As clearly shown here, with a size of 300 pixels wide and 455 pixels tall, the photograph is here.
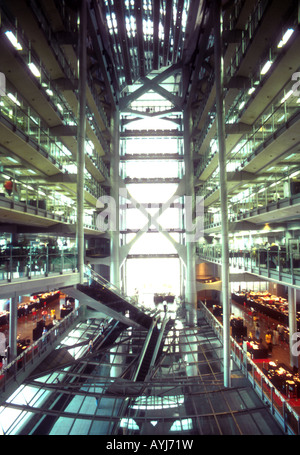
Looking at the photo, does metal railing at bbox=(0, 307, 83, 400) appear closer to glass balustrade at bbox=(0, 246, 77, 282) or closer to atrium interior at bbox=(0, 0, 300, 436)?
atrium interior at bbox=(0, 0, 300, 436)

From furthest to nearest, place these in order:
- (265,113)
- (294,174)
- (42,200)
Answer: (265,113) < (42,200) < (294,174)

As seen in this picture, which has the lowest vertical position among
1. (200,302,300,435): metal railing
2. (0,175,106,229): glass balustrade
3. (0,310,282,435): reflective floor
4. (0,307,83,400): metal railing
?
(0,310,282,435): reflective floor

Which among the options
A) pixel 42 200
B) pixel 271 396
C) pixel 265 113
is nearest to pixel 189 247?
pixel 265 113

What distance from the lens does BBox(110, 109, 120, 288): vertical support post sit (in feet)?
71.0

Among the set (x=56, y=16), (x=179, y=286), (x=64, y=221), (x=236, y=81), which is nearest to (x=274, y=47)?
(x=236, y=81)

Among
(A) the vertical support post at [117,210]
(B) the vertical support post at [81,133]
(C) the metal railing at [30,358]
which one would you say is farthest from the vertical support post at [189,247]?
(B) the vertical support post at [81,133]

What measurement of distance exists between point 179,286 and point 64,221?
1603 cm

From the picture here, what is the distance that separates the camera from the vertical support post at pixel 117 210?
852 inches

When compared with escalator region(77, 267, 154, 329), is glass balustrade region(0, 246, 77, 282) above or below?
above

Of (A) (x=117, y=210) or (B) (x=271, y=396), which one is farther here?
(A) (x=117, y=210)

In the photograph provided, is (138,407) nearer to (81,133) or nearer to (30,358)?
(30,358)

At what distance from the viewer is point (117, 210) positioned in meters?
22.5

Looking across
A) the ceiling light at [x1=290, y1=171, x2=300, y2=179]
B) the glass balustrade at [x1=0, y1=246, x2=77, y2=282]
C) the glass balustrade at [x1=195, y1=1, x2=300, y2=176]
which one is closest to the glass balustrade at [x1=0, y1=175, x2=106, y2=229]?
the glass balustrade at [x1=0, y1=246, x2=77, y2=282]

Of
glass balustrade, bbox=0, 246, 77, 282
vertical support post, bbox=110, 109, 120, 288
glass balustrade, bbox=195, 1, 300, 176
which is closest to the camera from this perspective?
glass balustrade, bbox=0, 246, 77, 282
